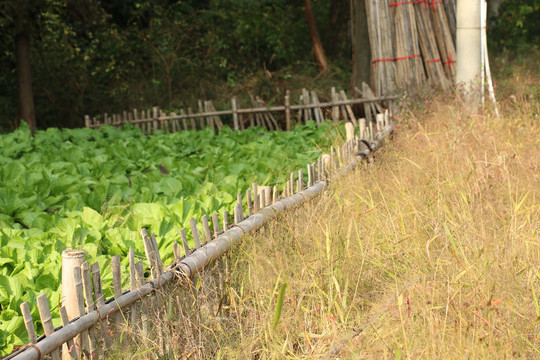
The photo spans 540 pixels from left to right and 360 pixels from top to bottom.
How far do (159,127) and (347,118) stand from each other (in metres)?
3.32

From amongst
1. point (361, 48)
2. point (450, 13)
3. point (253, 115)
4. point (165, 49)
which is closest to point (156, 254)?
point (253, 115)

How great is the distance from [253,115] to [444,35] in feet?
11.7

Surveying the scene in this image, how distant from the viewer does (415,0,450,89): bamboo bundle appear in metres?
9.28

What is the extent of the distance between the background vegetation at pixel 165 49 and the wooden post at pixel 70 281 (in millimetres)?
10109

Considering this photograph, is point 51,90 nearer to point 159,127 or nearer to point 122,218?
point 159,127

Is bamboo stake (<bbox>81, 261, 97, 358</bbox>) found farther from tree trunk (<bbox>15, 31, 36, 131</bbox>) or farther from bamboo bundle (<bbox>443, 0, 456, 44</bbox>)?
tree trunk (<bbox>15, 31, 36, 131</bbox>)

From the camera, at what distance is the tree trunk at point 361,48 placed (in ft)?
33.9

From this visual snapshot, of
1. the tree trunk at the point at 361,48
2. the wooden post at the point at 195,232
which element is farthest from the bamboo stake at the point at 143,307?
the tree trunk at the point at 361,48

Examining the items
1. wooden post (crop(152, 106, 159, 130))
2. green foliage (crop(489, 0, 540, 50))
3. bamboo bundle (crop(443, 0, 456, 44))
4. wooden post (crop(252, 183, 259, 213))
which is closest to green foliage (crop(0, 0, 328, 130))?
wooden post (crop(152, 106, 159, 130))

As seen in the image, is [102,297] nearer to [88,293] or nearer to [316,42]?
[88,293]

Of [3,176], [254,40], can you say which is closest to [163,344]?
[3,176]

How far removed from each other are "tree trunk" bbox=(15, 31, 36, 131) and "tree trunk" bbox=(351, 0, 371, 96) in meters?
6.52

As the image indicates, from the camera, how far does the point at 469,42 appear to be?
265 inches

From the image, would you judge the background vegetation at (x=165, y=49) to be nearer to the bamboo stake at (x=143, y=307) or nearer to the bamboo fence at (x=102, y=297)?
the bamboo fence at (x=102, y=297)
